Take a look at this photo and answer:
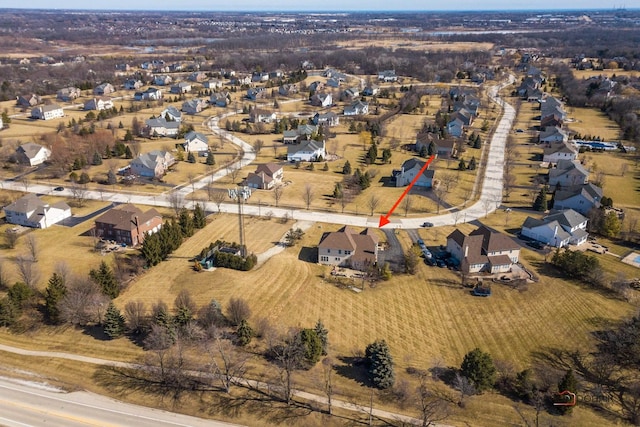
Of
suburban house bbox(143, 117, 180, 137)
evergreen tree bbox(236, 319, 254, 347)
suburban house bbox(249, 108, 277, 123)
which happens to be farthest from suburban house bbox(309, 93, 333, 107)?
evergreen tree bbox(236, 319, 254, 347)

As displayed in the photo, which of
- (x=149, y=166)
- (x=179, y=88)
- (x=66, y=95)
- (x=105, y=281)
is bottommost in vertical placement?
(x=105, y=281)

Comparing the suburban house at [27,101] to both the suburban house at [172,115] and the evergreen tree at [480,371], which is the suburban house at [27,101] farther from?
the evergreen tree at [480,371]

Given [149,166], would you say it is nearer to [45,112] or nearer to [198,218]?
[198,218]

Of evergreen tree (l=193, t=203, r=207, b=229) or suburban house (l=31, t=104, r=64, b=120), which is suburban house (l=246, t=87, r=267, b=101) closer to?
suburban house (l=31, t=104, r=64, b=120)

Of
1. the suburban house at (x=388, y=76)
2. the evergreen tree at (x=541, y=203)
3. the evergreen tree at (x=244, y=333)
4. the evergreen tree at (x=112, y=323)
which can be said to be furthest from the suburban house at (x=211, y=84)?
the evergreen tree at (x=244, y=333)

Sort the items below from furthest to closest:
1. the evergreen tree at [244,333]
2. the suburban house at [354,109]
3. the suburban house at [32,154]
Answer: the suburban house at [354,109]
the suburban house at [32,154]
the evergreen tree at [244,333]

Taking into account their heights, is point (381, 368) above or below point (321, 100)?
below

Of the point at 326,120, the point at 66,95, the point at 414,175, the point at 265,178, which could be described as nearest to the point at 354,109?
the point at 326,120
